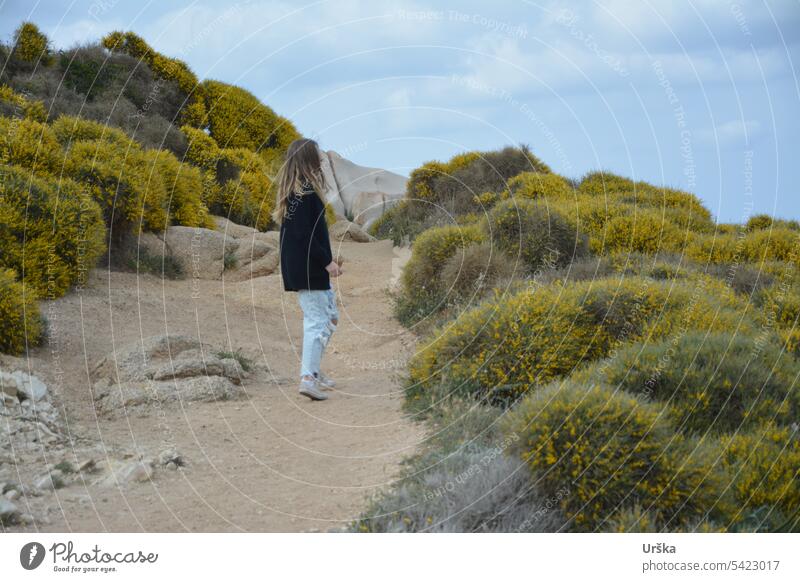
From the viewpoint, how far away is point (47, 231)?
1127 cm

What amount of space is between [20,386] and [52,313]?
2.94 meters

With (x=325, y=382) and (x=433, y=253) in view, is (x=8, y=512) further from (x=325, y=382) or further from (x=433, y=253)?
(x=433, y=253)

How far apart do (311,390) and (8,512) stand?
3.76m

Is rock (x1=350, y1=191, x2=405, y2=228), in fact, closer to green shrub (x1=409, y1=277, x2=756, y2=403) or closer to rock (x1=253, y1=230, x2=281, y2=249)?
rock (x1=253, y1=230, x2=281, y2=249)

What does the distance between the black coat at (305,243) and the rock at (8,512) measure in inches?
149

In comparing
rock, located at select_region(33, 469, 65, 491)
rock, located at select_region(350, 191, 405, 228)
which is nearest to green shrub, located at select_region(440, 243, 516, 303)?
rock, located at select_region(33, 469, 65, 491)

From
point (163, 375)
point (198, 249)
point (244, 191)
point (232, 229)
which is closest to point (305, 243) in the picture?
point (163, 375)

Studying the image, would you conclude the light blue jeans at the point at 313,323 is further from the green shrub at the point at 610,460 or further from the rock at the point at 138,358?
the green shrub at the point at 610,460

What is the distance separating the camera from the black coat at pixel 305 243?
27.3 feet

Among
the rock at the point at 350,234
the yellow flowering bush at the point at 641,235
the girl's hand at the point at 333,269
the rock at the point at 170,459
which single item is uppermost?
the yellow flowering bush at the point at 641,235

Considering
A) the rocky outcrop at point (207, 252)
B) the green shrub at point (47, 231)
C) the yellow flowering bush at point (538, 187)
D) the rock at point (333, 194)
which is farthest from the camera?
the rock at point (333, 194)

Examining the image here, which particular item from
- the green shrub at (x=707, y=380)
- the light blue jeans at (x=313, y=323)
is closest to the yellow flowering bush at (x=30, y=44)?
the light blue jeans at (x=313, y=323)

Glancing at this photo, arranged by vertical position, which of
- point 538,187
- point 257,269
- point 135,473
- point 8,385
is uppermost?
point 538,187

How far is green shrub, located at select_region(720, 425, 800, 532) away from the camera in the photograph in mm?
5305
